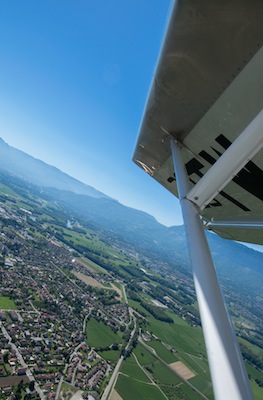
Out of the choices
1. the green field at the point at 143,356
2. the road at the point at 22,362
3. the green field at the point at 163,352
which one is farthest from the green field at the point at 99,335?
the road at the point at 22,362

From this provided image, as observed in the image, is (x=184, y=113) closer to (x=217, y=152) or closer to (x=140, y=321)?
(x=217, y=152)

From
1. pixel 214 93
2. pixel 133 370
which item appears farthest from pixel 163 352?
pixel 214 93

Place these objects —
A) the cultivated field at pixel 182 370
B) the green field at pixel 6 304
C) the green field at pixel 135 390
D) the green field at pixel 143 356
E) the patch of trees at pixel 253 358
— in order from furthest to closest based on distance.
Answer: the patch of trees at pixel 253 358 < the cultivated field at pixel 182 370 < the green field at pixel 143 356 < the green field at pixel 6 304 < the green field at pixel 135 390

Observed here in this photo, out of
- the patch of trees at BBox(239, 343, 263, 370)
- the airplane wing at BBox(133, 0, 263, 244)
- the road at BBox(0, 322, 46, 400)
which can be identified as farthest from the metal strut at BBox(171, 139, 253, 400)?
the patch of trees at BBox(239, 343, 263, 370)

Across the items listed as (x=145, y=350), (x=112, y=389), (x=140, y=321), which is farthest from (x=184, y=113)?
(x=140, y=321)

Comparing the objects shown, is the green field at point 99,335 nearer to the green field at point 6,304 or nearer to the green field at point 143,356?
the green field at point 143,356
